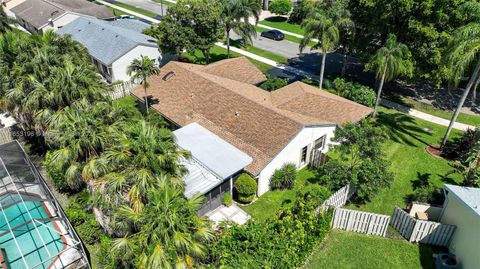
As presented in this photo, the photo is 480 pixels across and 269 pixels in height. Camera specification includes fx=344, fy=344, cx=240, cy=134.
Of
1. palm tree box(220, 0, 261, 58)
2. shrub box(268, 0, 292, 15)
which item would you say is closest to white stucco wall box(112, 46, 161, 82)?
palm tree box(220, 0, 261, 58)

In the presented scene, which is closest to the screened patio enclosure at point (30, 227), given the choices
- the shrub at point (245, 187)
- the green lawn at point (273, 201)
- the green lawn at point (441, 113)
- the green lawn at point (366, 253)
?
the shrub at point (245, 187)

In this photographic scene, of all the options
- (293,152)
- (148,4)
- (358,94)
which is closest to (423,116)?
(358,94)

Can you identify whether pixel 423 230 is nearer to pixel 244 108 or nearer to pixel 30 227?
pixel 244 108

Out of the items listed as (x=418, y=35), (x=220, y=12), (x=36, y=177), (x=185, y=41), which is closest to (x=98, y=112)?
(x=36, y=177)

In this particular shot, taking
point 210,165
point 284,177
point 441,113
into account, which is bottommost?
point 441,113

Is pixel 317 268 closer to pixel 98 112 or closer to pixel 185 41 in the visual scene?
pixel 98 112

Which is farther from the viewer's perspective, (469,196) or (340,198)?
(340,198)
